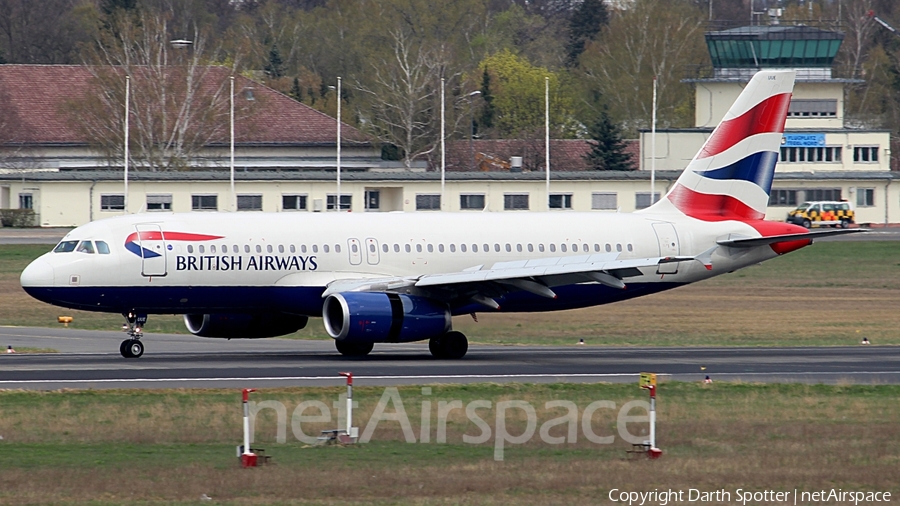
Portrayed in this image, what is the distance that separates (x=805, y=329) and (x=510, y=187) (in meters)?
43.3

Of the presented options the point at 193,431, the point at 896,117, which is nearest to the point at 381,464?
the point at 193,431

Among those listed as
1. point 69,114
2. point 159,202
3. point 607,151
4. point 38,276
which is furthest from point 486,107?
point 38,276

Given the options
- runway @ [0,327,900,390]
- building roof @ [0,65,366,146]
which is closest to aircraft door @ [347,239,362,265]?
runway @ [0,327,900,390]

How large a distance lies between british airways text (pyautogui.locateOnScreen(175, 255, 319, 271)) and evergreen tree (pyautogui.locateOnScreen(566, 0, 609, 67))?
11934 cm

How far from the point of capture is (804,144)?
97812 mm

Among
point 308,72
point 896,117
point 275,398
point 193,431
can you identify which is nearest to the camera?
point 193,431

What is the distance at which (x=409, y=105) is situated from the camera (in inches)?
3981

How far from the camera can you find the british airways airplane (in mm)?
32094

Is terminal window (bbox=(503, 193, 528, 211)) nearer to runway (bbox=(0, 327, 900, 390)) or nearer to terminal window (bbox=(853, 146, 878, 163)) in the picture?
terminal window (bbox=(853, 146, 878, 163))

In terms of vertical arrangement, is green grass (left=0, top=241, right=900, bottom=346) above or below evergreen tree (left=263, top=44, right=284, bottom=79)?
below

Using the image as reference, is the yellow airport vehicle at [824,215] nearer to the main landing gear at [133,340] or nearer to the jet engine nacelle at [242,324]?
the jet engine nacelle at [242,324]

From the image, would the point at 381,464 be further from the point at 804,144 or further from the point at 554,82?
the point at 554,82

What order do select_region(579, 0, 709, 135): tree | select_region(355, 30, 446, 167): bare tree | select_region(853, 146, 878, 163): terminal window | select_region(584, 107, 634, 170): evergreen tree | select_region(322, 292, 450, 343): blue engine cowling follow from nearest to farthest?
select_region(322, 292, 450, 343): blue engine cowling, select_region(853, 146, 878, 163): terminal window, select_region(355, 30, 446, 167): bare tree, select_region(584, 107, 634, 170): evergreen tree, select_region(579, 0, 709, 135): tree

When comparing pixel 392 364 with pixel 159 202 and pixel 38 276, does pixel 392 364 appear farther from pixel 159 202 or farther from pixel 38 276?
pixel 159 202
